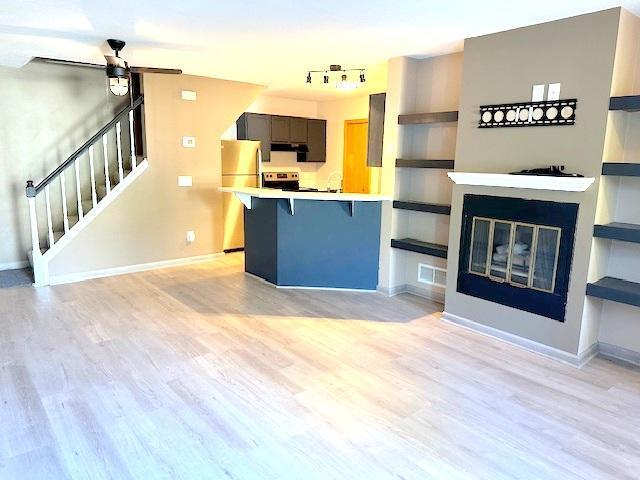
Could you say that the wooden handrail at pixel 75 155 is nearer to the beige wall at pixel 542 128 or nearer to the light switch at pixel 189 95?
the light switch at pixel 189 95

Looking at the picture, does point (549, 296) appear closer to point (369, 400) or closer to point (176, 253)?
point (369, 400)

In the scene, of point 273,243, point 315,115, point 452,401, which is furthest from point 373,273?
point 315,115

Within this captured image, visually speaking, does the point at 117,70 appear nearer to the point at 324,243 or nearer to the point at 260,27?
the point at 260,27

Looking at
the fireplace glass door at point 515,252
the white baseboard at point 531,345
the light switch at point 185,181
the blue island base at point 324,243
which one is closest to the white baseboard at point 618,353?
the white baseboard at point 531,345

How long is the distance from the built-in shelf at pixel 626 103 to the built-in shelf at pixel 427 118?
1.18 m

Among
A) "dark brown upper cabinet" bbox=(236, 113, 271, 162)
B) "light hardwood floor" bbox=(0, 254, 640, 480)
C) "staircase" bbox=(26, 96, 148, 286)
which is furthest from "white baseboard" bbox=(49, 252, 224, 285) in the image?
"dark brown upper cabinet" bbox=(236, 113, 271, 162)

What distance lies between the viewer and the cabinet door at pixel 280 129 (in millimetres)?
6895

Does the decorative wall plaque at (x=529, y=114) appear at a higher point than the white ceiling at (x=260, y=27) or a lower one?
lower

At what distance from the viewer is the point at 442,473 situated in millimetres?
1943

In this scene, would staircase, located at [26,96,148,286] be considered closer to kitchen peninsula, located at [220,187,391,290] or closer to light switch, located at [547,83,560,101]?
kitchen peninsula, located at [220,187,391,290]

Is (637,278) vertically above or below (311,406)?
above

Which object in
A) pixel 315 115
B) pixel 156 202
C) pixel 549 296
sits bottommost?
pixel 549 296

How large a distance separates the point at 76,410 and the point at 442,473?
75.4 inches

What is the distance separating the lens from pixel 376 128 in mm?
4715
